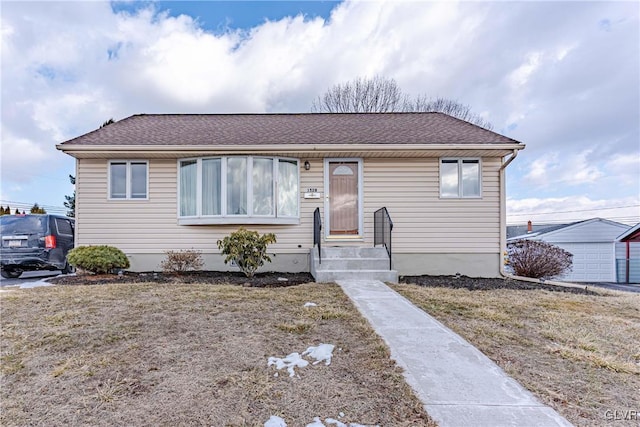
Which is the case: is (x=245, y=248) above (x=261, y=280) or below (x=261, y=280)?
above

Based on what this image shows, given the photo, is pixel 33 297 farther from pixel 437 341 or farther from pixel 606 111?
pixel 606 111

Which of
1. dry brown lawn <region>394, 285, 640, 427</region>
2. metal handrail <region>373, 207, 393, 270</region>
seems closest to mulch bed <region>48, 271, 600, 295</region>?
dry brown lawn <region>394, 285, 640, 427</region>

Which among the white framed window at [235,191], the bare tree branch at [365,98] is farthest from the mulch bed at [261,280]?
the bare tree branch at [365,98]

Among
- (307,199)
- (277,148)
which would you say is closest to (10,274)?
(277,148)

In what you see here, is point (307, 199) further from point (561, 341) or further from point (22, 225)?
point (22, 225)

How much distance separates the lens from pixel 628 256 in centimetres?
1655

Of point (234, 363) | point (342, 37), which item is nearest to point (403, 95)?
point (342, 37)

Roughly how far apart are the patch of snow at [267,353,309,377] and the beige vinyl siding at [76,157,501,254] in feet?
17.6

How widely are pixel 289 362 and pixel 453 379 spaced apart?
4.62ft

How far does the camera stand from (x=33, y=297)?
5.27m

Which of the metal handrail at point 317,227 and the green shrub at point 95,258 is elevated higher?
the metal handrail at point 317,227

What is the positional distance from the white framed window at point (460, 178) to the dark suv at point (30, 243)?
32.7 feet

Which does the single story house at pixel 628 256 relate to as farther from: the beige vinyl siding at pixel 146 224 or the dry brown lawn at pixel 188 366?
the dry brown lawn at pixel 188 366

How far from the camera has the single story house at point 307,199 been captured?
26.7 ft
